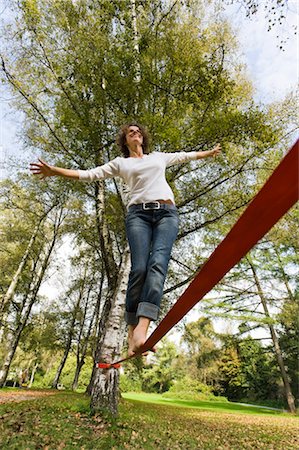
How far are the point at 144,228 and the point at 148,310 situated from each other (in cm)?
61

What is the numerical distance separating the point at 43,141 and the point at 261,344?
2371 cm

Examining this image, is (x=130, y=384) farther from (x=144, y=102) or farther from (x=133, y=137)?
(x=133, y=137)

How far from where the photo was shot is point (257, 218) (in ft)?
3.12

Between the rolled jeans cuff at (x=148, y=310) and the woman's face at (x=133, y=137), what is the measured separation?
158 centimetres

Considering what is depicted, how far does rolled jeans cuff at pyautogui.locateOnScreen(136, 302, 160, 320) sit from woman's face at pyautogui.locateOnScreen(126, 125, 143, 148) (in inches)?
62.3

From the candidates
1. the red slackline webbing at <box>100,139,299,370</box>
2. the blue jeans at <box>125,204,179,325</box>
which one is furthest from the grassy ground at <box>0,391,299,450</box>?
the red slackline webbing at <box>100,139,299,370</box>

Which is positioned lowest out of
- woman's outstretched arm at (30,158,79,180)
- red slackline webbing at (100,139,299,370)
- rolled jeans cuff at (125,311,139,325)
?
red slackline webbing at (100,139,299,370)

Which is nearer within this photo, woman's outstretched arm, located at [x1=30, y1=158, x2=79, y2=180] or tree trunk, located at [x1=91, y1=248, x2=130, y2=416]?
woman's outstretched arm, located at [x1=30, y1=158, x2=79, y2=180]

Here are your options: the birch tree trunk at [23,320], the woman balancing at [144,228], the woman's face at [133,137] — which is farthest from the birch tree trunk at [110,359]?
the birch tree trunk at [23,320]

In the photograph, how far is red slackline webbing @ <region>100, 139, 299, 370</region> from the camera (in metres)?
0.79

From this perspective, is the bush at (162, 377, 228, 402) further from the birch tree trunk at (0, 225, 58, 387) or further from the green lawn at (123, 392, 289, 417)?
the birch tree trunk at (0, 225, 58, 387)

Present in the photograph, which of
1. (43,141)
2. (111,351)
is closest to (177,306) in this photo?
(111,351)

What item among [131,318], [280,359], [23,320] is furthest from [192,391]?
[131,318]

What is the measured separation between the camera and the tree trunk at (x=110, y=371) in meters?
6.04
